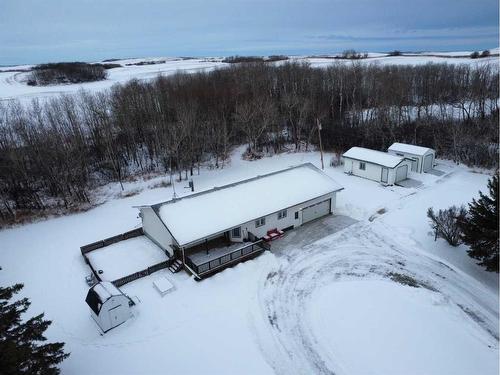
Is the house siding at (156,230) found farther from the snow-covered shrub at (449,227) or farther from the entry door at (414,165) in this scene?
the entry door at (414,165)

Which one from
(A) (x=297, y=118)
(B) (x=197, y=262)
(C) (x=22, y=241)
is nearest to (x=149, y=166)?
(C) (x=22, y=241)

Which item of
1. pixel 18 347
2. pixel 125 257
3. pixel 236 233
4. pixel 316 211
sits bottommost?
pixel 125 257

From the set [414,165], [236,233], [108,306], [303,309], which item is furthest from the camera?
[414,165]

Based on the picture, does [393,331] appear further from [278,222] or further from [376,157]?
[376,157]

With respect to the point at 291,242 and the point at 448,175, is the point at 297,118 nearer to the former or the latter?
the point at 448,175

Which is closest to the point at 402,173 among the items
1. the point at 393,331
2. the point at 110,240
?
the point at 393,331

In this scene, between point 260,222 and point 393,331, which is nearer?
point 393,331

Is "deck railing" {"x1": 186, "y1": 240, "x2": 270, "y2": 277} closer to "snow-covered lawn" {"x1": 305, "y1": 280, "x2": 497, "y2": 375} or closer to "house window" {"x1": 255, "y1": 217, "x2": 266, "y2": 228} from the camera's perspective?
"house window" {"x1": 255, "y1": 217, "x2": 266, "y2": 228}

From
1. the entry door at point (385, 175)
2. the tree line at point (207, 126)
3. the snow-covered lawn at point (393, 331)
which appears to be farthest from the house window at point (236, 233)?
the entry door at point (385, 175)
